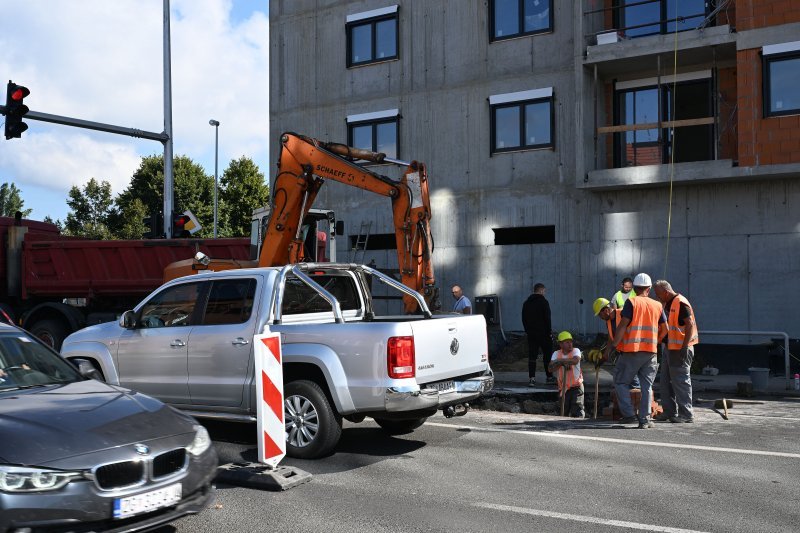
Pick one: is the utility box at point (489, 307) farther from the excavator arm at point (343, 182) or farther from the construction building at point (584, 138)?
the excavator arm at point (343, 182)

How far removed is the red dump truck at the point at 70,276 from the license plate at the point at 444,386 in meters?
10.0

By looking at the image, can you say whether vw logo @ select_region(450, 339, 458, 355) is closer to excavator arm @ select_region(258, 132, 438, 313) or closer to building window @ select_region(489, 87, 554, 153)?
excavator arm @ select_region(258, 132, 438, 313)

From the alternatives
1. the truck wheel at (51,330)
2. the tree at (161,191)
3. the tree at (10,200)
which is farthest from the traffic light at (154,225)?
the tree at (10,200)

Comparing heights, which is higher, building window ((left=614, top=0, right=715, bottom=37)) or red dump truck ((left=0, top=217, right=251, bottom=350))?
building window ((left=614, top=0, right=715, bottom=37))

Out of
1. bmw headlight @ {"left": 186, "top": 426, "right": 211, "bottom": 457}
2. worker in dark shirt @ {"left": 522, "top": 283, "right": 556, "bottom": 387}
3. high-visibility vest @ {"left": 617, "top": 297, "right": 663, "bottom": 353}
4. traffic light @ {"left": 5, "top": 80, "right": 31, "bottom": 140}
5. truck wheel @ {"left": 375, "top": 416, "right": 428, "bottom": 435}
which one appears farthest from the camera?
traffic light @ {"left": 5, "top": 80, "right": 31, "bottom": 140}

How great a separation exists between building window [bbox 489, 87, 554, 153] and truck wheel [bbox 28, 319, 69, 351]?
11.2 metres

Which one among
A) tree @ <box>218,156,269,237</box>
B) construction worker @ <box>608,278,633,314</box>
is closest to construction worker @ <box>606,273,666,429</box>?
construction worker @ <box>608,278,633,314</box>

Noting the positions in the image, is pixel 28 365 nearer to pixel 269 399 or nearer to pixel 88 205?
pixel 269 399

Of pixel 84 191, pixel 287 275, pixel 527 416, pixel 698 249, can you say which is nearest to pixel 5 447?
pixel 287 275

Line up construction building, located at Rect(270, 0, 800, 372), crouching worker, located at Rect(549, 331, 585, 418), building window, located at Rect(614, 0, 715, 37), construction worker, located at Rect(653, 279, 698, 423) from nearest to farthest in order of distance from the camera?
construction worker, located at Rect(653, 279, 698, 423), crouching worker, located at Rect(549, 331, 585, 418), construction building, located at Rect(270, 0, 800, 372), building window, located at Rect(614, 0, 715, 37)

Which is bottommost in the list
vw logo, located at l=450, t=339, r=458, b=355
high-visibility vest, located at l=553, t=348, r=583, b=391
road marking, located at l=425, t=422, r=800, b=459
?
road marking, located at l=425, t=422, r=800, b=459

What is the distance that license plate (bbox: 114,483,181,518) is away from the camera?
14.5 ft

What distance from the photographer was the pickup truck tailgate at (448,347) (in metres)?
7.18

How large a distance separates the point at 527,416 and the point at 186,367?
15.6 feet
